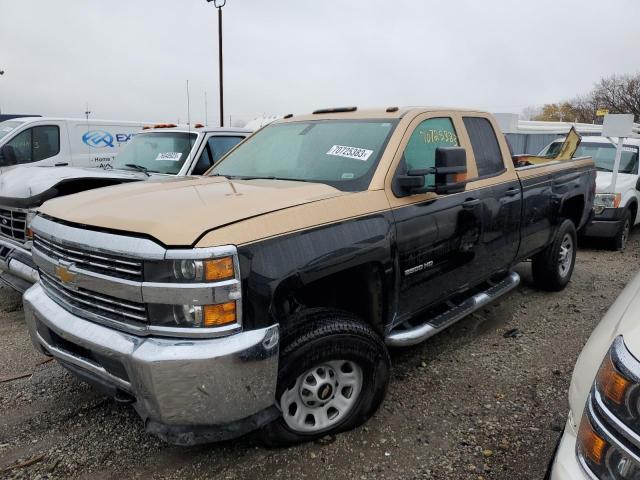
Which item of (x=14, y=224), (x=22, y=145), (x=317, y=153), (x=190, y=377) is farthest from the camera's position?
(x=22, y=145)

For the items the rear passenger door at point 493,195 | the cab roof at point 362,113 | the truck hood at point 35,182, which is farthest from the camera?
the truck hood at point 35,182

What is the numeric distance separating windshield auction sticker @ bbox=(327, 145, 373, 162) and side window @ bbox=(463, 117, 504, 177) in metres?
1.20

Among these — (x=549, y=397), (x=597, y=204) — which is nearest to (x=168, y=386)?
(x=549, y=397)

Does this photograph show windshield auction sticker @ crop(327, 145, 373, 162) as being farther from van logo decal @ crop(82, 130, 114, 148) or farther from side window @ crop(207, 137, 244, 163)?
van logo decal @ crop(82, 130, 114, 148)

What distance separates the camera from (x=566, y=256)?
5.58 m

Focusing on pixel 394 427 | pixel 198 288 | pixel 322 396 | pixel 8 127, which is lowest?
pixel 394 427

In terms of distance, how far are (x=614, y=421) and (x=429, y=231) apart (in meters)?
2.04

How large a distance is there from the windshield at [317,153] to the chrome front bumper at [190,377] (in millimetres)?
1240

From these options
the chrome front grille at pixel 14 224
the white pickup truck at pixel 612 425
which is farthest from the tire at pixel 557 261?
the chrome front grille at pixel 14 224

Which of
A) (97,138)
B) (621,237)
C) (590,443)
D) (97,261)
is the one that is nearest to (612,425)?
(590,443)

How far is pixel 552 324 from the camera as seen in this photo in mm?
4590

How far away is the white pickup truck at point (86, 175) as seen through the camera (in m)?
4.51

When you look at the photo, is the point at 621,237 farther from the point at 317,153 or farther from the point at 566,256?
the point at 317,153

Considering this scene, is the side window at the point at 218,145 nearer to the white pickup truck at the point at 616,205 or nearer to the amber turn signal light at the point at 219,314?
the amber turn signal light at the point at 219,314
